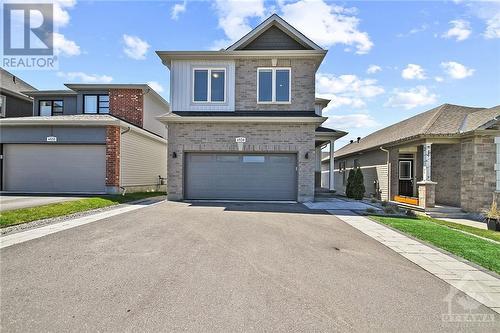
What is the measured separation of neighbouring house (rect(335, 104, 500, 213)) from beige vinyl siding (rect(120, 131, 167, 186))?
49.0ft

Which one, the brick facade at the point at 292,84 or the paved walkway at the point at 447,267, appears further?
the brick facade at the point at 292,84

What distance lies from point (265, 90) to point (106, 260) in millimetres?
11141

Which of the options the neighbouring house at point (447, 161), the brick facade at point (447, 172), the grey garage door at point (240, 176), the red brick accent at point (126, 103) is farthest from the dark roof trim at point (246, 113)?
the brick facade at point (447, 172)

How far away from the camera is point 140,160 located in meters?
17.4

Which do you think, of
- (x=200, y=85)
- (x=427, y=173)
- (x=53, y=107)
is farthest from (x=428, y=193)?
(x=53, y=107)

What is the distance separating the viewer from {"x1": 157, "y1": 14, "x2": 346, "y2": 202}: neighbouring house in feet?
42.7

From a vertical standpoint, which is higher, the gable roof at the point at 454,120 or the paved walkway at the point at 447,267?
the gable roof at the point at 454,120

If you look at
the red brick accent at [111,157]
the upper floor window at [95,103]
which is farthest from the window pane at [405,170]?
the upper floor window at [95,103]

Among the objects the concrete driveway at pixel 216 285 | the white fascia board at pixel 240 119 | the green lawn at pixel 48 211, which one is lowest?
the concrete driveway at pixel 216 285

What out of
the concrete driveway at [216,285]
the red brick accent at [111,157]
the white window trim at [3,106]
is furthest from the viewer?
the white window trim at [3,106]

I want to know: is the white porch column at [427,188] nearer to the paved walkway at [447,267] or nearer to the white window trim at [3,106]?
the paved walkway at [447,267]

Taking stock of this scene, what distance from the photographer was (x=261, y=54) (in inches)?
533

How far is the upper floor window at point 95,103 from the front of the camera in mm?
19062

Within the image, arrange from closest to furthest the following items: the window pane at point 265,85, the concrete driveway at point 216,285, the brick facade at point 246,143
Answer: the concrete driveway at point 216,285, the brick facade at point 246,143, the window pane at point 265,85
